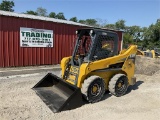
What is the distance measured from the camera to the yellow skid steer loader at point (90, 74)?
5.28 m

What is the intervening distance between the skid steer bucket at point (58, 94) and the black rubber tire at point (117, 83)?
1.36m

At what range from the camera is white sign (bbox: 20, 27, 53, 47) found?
1120 centimetres

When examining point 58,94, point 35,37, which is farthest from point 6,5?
point 58,94

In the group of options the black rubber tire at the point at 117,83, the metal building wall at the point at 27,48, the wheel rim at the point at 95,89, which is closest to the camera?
the wheel rim at the point at 95,89

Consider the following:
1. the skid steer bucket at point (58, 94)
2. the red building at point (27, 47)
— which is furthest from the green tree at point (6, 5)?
the skid steer bucket at point (58, 94)

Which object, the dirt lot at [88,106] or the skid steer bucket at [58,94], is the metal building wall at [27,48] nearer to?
the dirt lot at [88,106]

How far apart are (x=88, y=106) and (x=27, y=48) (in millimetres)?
7262

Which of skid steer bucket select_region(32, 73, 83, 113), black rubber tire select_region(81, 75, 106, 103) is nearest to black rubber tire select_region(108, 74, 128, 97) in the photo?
black rubber tire select_region(81, 75, 106, 103)

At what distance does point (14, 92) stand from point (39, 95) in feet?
3.19

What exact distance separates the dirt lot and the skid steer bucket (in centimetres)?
14

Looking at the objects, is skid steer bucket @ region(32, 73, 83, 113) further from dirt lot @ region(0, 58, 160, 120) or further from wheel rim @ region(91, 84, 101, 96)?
wheel rim @ region(91, 84, 101, 96)

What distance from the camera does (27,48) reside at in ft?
37.4

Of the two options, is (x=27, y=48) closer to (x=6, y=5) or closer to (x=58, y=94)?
(x=58, y=94)

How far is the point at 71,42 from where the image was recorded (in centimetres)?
1338
